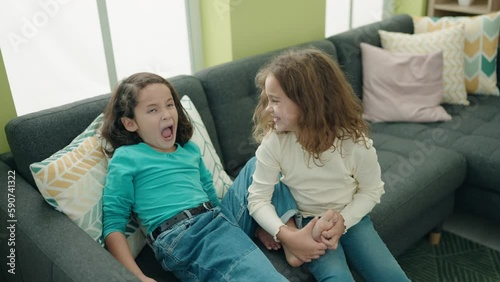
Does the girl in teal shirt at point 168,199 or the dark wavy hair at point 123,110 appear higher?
the dark wavy hair at point 123,110

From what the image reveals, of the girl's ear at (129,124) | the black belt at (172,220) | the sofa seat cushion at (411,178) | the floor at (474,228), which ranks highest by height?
the girl's ear at (129,124)

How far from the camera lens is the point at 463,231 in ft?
7.53

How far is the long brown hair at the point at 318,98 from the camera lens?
1.34 meters

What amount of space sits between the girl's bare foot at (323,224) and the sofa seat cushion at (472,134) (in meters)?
0.95

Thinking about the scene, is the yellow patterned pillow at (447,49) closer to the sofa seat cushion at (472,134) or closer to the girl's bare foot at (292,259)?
the sofa seat cushion at (472,134)

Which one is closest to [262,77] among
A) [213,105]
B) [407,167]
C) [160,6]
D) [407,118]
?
[213,105]

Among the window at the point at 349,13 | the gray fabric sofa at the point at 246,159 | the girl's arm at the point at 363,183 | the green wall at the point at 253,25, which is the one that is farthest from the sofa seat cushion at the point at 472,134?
the window at the point at 349,13

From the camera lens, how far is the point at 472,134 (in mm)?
2281

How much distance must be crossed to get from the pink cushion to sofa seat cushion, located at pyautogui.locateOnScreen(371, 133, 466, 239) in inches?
9.8

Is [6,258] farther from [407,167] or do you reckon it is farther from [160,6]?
[407,167]

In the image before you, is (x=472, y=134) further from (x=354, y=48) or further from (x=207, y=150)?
(x=207, y=150)

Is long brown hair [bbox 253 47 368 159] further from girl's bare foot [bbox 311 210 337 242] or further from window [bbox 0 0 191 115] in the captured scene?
window [bbox 0 0 191 115]

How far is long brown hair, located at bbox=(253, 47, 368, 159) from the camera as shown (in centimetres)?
134

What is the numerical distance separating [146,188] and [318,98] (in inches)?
22.2
